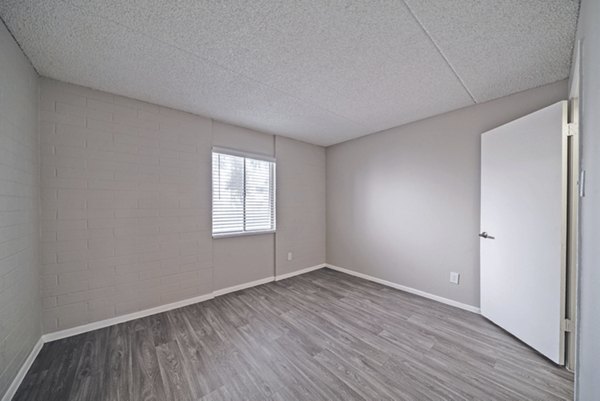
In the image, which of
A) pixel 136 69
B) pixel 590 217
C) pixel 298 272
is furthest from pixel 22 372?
pixel 590 217

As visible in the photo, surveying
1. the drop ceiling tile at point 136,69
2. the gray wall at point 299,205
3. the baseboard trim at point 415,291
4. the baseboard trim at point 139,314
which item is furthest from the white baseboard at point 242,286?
the drop ceiling tile at point 136,69

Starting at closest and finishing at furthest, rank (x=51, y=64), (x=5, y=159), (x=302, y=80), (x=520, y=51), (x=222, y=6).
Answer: (x=222, y=6)
(x=5, y=159)
(x=520, y=51)
(x=51, y=64)
(x=302, y=80)

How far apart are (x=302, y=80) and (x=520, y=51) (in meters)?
1.67

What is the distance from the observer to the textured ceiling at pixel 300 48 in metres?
1.30

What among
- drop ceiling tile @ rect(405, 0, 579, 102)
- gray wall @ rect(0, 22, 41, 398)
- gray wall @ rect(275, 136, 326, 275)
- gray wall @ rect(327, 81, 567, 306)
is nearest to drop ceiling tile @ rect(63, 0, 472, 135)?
drop ceiling tile @ rect(405, 0, 579, 102)

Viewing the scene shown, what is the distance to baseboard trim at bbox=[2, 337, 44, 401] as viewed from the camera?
1420 millimetres

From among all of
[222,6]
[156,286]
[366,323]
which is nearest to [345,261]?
[366,323]

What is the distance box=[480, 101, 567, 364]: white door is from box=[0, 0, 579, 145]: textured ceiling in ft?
1.83

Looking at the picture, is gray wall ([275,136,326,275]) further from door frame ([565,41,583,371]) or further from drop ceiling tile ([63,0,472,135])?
door frame ([565,41,583,371])

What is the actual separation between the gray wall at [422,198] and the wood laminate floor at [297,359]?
0.57 meters

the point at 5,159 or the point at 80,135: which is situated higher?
the point at 80,135

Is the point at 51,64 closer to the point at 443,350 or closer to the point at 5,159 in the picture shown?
the point at 5,159

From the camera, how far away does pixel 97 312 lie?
2.20 meters

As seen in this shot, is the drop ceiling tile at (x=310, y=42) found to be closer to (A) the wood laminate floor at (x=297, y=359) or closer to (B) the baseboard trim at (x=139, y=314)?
(A) the wood laminate floor at (x=297, y=359)
